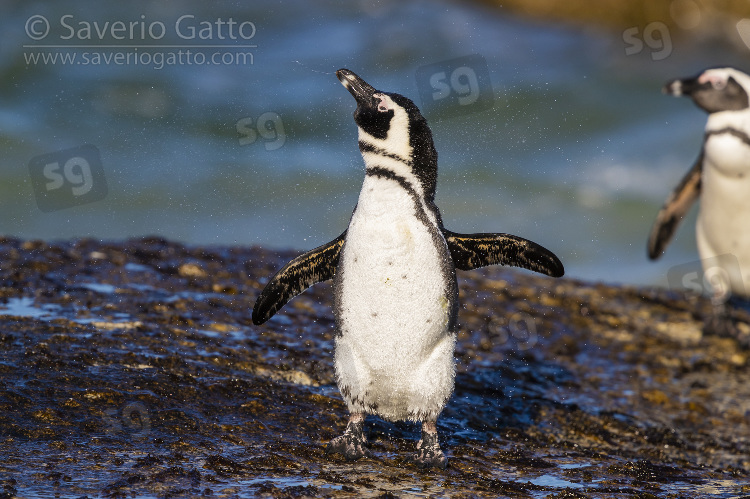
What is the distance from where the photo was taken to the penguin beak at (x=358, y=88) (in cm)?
394

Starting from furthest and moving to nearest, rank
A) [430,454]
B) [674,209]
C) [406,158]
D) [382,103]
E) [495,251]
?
[674,209]
[495,251]
[430,454]
[406,158]
[382,103]

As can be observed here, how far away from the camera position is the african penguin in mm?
8797

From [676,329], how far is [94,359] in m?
5.38

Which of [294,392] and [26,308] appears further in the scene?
[26,308]

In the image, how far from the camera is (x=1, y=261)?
22.5 feet

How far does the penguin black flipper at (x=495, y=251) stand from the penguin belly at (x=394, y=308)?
0.15 metres

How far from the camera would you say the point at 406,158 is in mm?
A: 4043

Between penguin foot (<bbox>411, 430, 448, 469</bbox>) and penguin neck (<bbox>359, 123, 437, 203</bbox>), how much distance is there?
1.10 metres

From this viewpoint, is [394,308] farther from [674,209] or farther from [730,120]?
[674,209]

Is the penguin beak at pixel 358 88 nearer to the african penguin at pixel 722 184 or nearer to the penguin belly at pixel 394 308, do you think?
the penguin belly at pixel 394 308

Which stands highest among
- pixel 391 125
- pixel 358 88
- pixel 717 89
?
pixel 717 89

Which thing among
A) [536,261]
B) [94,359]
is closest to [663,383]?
[536,261]

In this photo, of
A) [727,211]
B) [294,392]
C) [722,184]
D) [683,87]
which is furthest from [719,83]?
[294,392]

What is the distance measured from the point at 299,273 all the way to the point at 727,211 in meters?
5.92
